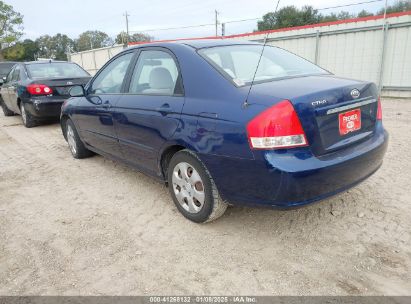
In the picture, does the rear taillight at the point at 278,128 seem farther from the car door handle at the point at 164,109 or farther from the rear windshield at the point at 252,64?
the car door handle at the point at 164,109

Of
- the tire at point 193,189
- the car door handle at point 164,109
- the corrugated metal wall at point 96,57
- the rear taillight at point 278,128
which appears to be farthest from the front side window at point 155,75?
the corrugated metal wall at point 96,57

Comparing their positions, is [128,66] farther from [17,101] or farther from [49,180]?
[17,101]

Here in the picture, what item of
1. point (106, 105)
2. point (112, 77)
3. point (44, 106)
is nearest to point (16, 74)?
point (44, 106)

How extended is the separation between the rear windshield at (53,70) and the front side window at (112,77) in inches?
153

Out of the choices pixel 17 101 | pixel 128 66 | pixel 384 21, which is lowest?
pixel 17 101

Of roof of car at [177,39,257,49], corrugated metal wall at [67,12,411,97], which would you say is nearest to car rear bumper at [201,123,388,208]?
roof of car at [177,39,257,49]

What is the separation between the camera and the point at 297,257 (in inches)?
105

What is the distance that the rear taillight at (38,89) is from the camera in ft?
24.4

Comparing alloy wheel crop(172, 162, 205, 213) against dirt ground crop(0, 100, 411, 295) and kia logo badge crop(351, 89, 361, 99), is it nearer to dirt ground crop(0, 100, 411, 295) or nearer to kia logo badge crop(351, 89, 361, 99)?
dirt ground crop(0, 100, 411, 295)

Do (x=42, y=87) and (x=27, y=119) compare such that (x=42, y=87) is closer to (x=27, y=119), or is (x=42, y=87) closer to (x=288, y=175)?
(x=27, y=119)

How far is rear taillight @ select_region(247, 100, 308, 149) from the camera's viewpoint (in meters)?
2.39

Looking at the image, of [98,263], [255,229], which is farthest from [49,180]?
[255,229]

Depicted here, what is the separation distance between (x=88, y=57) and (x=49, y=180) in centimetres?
2369

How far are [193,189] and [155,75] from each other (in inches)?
47.6
